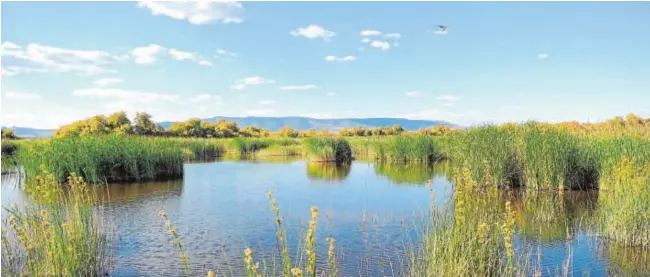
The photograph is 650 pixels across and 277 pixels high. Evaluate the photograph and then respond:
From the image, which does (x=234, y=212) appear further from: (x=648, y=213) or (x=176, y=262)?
(x=648, y=213)

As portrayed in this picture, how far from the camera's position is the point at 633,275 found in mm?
5527

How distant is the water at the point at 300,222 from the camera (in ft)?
19.8

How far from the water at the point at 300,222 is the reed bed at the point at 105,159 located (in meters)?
0.86

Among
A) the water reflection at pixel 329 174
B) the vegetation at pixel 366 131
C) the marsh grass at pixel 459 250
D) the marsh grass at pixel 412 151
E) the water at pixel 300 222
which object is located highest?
the vegetation at pixel 366 131

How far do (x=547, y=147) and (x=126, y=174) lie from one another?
37.4 ft

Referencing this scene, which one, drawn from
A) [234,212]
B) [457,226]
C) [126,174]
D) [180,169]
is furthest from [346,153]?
[457,226]

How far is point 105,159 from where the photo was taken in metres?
14.0

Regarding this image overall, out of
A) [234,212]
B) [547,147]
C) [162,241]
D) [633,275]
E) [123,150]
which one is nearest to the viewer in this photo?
[633,275]

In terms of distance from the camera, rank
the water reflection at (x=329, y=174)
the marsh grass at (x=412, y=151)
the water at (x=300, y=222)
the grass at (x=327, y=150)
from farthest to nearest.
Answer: the grass at (x=327, y=150) → the marsh grass at (x=412, y=151) → the water reflection at (x=329, y=174) → the water at (x=300, y=222)

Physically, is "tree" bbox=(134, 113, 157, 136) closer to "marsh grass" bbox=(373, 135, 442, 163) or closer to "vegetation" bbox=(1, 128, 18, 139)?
"vegetation" bbox=(1, 128, 18, 139)

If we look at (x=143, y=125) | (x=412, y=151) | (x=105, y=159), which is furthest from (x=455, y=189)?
(x=143, y=125)

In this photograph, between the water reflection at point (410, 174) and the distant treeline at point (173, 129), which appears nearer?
the water reflection at point (410, 174)

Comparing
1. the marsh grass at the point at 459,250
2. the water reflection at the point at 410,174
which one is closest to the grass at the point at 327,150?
the water reflection at the point at 410,174

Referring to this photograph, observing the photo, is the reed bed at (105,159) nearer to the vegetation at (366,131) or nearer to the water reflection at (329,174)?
the water reflection at (329,174)
